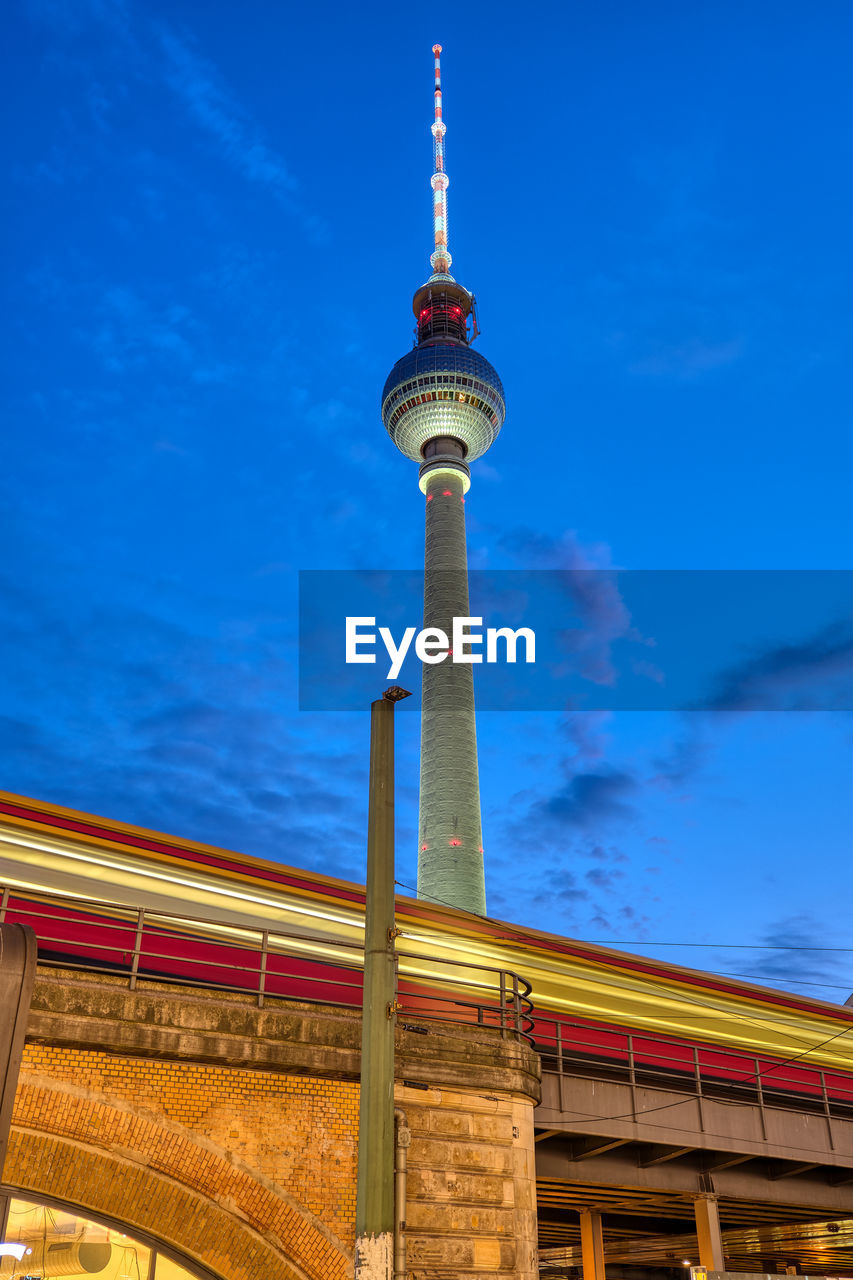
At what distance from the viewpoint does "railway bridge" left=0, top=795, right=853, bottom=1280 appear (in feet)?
39.0

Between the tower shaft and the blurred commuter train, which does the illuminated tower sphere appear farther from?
the blurred commuter train

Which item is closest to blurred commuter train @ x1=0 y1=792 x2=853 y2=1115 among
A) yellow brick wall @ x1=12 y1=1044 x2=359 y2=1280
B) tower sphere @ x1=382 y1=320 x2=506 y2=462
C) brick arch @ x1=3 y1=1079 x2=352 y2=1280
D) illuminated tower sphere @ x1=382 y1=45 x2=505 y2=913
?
yellow brick wall @ x1=12 y1=1044 x2=359 y2=1280

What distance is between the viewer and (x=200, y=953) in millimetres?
14320

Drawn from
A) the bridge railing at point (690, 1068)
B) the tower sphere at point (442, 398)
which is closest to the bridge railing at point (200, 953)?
the bridge railing at point (690, 1068)

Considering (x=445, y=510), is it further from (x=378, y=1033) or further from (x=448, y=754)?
(x=378, y=1033)

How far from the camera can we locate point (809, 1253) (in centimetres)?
3544

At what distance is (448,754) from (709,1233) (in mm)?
57684

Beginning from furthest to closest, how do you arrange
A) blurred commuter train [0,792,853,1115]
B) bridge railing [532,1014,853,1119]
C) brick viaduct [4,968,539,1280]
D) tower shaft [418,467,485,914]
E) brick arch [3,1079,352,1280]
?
tower shaft [418,467,485,914]
bridge railing [532,1014,853,1119]
blurred commuter train [0,792,853,1115]
brick viaduct [4,968,539,1280]
brick arch [3,1079,352,1280]

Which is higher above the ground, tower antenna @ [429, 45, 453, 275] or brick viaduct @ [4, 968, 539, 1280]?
tower antenna @ [429, 45, 453, 275]

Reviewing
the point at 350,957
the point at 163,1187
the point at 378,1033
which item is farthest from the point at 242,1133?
the point at 378,1033

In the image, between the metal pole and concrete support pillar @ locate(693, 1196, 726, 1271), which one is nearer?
the metal pole

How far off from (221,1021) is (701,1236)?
1274 centimetres

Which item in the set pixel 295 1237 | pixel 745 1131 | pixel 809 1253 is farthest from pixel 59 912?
pixel 809 1253

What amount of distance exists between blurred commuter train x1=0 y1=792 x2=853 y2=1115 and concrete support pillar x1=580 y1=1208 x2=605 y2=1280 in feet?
18.1
